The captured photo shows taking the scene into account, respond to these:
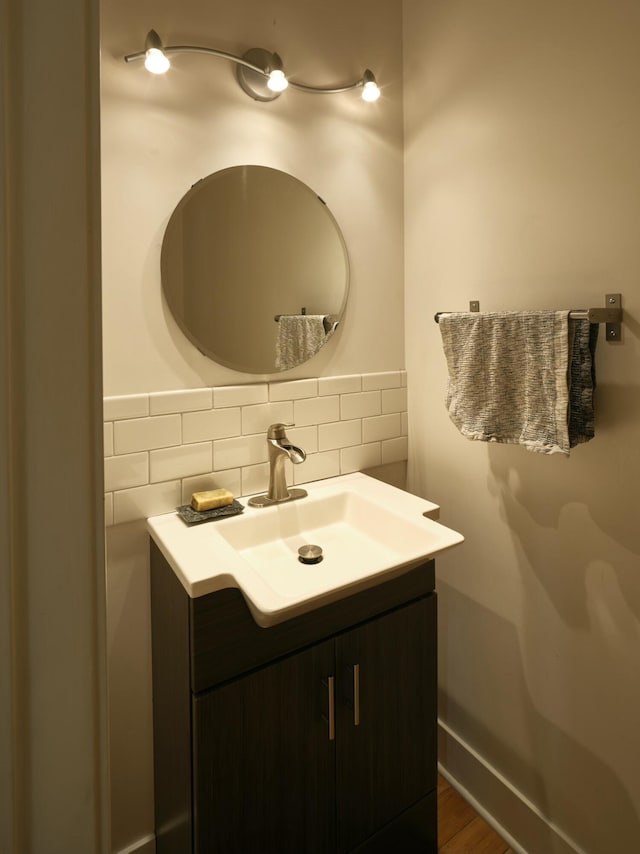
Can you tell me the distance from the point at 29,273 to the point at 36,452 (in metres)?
0.09

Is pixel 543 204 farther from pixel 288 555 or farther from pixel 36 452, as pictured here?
pixel 36 452

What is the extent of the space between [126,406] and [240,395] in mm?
294

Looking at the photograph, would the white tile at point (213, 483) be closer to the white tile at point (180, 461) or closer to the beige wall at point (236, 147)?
the white tile at point (180, 461)

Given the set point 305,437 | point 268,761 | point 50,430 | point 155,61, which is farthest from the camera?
point 305,437

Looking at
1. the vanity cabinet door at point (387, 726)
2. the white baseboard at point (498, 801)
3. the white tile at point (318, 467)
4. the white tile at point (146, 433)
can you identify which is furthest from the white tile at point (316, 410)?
the white baseboard at point (498, 801)

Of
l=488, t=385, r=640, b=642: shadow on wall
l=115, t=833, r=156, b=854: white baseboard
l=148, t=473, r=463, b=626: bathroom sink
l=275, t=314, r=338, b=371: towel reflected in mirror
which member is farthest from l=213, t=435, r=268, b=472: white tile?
l=115, t=833, r=156, b=854: white baseboard

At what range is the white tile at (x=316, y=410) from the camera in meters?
1.42

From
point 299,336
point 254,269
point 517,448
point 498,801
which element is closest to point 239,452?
point 299,336

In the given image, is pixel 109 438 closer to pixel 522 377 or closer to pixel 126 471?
pixel 126 471

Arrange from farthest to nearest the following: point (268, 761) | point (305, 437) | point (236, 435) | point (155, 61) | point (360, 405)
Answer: point (360, 405), point (305, 437), point (236, 435), point (155, 61), point (268, 761)

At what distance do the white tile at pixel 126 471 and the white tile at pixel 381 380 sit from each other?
71 centimetres

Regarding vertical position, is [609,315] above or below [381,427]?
above

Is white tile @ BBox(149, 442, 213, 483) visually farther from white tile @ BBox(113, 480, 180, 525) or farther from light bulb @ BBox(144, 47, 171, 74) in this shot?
light bulb @ BBox(144, 47, 171, 74)

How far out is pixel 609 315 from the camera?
101cm
